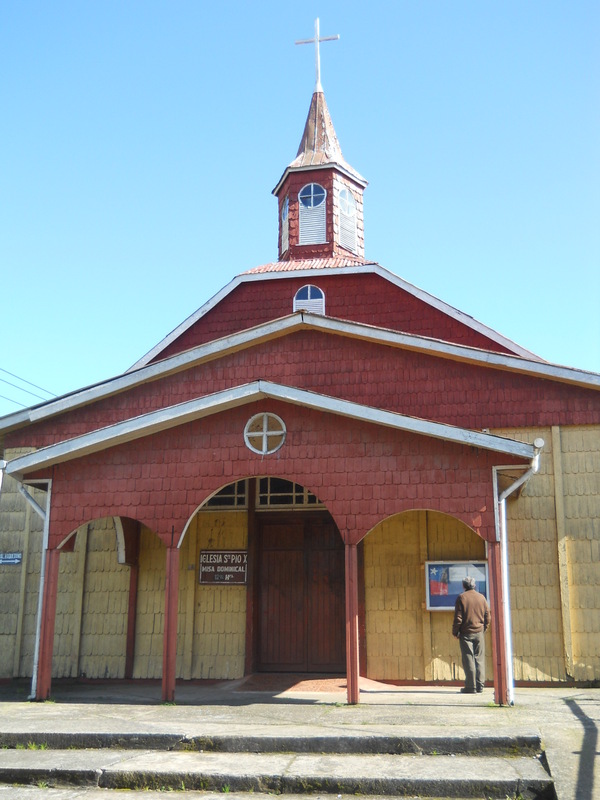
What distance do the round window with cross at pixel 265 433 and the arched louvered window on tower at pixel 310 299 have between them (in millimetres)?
5771

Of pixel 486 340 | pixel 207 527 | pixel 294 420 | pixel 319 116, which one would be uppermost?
pixel 319 116

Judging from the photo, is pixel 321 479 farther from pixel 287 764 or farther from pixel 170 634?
pixel 287 764

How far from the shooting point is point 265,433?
38.5ft

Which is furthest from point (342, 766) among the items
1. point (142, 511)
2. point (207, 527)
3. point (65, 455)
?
point (207, 527)

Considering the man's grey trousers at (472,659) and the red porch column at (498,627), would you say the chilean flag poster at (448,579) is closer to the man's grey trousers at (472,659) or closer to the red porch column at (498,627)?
the man's grey trousers at (472,659)

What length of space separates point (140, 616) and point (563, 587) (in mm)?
6702

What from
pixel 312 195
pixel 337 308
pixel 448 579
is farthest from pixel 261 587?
pixel 312 195

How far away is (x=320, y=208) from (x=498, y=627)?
11.7 metres

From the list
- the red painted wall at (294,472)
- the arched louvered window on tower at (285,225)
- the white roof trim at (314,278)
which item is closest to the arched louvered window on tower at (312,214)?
the arched louvered window on tower at (285,225)

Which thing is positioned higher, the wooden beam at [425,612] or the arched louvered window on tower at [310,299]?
the arched louvered window on tower at [310,299]

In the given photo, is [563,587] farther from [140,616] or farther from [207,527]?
[140,616]

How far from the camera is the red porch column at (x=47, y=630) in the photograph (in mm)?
11781

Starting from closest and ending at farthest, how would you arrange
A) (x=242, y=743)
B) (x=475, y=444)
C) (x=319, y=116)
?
1. (x=242, y=743)
2. (x=475, y=444)
3. (x=319, y=116)

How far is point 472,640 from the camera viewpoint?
467 inches
